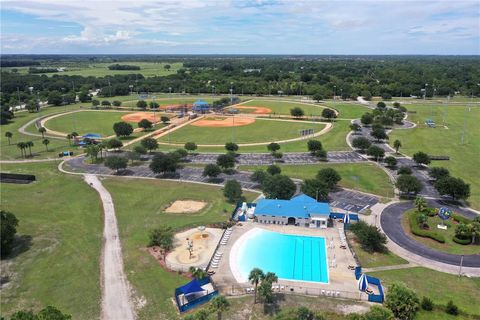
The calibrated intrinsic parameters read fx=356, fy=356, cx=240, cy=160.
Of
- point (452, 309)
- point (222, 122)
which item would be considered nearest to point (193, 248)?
point (452, 309)

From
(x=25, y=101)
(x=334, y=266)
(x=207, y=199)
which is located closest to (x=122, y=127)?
(x=207, y=199)

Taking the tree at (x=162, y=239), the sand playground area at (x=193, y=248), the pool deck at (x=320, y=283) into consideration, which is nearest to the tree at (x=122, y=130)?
the sand playground area at (x=193, y=248)

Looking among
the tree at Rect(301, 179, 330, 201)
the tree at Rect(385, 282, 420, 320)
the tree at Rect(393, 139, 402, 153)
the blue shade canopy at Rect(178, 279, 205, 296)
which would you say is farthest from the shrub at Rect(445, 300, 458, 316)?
the tree at Rect(393, 139, 402, 153)

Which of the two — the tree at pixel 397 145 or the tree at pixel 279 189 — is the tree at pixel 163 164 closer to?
the tree at pixel 279 189

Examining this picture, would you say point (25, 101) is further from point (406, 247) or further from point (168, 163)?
point (406, 247)

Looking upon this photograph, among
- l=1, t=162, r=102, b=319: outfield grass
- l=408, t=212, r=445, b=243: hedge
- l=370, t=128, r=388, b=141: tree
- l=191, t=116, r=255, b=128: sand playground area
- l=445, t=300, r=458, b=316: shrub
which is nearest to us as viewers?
l=445, t=300, r=458, b=316: shrub

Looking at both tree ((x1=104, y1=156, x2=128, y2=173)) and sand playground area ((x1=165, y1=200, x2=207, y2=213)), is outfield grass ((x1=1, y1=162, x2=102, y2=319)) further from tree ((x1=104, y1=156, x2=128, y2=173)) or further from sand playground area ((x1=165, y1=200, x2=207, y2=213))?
sand playground area ((x1=165, y1=200, x2=207, y2=213))

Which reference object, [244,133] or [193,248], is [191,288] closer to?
[193,248]
